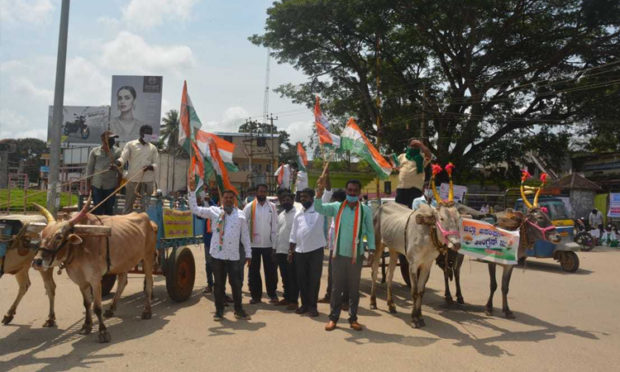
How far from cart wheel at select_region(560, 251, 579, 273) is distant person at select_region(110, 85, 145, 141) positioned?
27026mm

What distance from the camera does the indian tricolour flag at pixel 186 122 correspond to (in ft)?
24.0

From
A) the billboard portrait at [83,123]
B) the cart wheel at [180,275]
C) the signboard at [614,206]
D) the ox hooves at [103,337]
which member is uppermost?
the billboard portrait at [83,123]

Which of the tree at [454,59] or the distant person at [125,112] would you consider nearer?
the tree at [454,59]

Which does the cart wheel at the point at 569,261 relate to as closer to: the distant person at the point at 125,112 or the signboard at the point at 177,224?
the signboard at the point at 177,224

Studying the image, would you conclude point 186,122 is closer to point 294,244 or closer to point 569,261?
point 294,244

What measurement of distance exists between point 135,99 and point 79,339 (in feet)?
92.2

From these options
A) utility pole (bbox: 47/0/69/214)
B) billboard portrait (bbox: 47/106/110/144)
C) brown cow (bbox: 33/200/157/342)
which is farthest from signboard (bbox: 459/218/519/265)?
billboard portrait (bbox: 47/106/110/144)

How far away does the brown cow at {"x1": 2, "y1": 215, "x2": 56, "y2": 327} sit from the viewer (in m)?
5.88

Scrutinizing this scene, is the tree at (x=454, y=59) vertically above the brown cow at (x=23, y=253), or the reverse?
the tree at (x=454, y=59)

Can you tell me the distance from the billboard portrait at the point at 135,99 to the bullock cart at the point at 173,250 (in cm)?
A: 2480

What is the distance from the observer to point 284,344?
5.66m

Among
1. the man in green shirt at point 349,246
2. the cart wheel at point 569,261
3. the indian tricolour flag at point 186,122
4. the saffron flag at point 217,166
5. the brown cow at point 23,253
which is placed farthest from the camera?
the cart wheel at point 569,261

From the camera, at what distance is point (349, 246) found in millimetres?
6480

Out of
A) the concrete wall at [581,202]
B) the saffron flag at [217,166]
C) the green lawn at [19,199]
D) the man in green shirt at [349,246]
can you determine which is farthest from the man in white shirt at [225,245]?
the concrete wall at [581,202]
